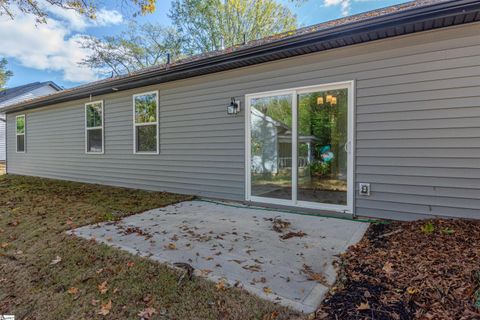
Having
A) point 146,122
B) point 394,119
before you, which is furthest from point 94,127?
point 394,119

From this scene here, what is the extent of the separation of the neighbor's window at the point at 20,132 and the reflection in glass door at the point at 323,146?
36.2ft

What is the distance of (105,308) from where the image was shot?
198 cm

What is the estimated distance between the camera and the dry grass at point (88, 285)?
75.1 inches

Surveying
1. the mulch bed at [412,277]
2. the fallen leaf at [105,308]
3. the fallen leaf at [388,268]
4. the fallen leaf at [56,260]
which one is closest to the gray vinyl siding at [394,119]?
the mulch bed at [412,277]

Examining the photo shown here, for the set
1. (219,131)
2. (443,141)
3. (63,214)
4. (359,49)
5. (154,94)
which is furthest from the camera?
(154,94)

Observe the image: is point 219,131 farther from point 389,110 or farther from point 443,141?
point 443,141

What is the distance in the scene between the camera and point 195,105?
577 cm

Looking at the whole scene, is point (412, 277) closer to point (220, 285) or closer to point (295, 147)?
point (220, 285)

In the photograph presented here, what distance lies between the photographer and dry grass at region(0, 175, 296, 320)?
1.91 metres

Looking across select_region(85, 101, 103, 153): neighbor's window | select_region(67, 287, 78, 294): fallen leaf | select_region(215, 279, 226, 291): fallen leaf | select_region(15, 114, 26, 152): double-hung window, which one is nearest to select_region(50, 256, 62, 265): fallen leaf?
select_region(67, 287, 78, 294): fallen leaf

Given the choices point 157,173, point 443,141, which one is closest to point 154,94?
point 157,173

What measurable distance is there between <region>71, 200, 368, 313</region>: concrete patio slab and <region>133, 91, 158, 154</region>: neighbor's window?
2.47 m

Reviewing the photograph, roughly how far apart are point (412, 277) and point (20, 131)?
13106mm

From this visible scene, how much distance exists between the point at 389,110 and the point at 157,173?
198 inches
